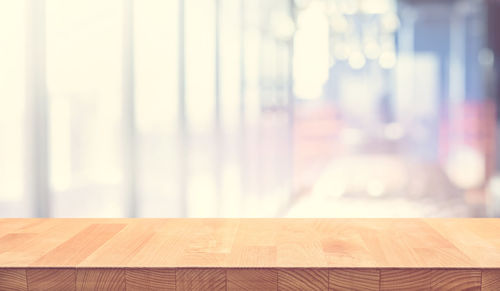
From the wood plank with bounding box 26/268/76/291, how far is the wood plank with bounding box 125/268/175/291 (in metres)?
0.08

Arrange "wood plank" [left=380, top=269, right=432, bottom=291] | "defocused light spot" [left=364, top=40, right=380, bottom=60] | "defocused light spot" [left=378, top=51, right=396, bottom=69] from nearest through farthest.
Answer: "wood plank" [left=380, top=269, right=432, bottom=291] → "defocused light spot" [left=378, top=51, right=396, bottom=69] → "defocused light spot" [left=364, top=40, right=380, bottom=60]

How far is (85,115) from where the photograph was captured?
168 centimetres

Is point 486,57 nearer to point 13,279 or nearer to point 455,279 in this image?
point 455,279

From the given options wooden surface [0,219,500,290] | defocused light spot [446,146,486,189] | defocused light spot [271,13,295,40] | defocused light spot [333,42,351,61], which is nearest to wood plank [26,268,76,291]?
wooden surface [0,219,500,290]

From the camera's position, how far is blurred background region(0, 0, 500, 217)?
1.58 m

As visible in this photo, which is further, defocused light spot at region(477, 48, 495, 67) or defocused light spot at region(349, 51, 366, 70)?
defocused light spot at region(349, 51, 366, 70)

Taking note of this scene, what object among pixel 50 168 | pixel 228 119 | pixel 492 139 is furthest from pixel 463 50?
pixel 50 168

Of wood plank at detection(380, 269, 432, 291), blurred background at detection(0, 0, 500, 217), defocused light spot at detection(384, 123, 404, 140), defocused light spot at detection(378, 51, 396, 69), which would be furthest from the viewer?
defocused light spot at detection(378, 51, 396, 69)

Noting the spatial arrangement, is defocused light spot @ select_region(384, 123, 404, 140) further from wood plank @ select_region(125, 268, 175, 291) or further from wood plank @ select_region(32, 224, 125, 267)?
wood plank @ select_region(125, 268, 175, 291)

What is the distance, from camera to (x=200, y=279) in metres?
0.72

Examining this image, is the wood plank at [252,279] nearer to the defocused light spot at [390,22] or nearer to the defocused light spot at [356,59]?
the defocused light spot at [356,59]

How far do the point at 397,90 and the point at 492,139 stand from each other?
1169 mm

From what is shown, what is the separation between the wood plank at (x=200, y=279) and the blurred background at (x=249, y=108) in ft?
3.18

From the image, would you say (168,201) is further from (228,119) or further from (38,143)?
(228,119)
